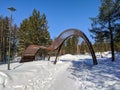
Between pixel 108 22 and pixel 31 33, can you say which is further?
pixel 31 33

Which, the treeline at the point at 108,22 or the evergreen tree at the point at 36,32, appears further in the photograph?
the evergreen tree at the point at 36,32

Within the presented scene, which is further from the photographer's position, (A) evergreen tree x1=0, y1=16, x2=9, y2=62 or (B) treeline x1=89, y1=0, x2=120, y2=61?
(A) evergreen tree x1=0, y1=16, x2=9, y2=62

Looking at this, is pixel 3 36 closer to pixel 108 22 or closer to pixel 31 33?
pixel 31 33

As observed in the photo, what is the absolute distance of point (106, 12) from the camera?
33.3 m

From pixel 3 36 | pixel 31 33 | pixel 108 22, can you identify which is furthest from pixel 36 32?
pixel 108 22

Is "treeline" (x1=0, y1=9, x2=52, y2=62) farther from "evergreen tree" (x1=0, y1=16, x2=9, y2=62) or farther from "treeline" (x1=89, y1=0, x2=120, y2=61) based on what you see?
"treeline" (x1=89, y1=0, x2=120, y2=61)

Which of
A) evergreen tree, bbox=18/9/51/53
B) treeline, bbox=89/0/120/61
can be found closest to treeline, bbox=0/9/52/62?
evergreen tree, bbox=18/9/51/53

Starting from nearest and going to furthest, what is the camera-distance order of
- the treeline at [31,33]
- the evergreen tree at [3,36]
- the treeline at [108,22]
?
the treeline at [108,22]
the evergreen tree at [3,36]
the treeline at [31,33]

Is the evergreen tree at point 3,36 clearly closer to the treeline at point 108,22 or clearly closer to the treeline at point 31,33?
the treeline at point 31,33

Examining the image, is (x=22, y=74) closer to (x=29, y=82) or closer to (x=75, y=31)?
(x=29, y=82)

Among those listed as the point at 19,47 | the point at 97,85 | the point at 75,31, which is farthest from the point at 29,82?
the point at 19,47

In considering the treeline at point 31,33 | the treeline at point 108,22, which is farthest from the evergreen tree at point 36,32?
the treeline at point 108,22

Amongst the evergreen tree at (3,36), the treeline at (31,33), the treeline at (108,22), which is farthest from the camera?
the treeline at (31,33)

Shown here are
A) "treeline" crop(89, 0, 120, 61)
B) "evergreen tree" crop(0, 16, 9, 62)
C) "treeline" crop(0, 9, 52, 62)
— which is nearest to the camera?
"treeline" crop(89, 0, 120, 61)
